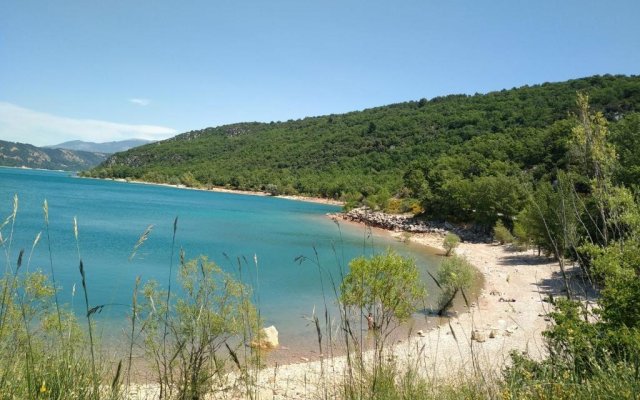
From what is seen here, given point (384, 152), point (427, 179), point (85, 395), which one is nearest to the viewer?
point (85, 395)

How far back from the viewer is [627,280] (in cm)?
676

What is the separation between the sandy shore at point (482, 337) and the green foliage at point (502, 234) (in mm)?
3035

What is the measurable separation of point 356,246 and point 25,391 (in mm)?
35419

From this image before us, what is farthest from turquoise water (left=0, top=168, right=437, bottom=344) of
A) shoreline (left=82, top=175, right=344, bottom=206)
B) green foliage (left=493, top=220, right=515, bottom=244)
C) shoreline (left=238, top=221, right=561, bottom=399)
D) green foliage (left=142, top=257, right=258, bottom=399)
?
shoreline (left=82, top=175, right=344, bottom=206)

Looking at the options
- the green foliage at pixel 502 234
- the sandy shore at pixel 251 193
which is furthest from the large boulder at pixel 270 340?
the sandy shore at pixel 251 193

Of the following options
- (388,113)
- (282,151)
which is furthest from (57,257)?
(388,113)

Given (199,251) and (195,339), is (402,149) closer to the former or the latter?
(199,251)

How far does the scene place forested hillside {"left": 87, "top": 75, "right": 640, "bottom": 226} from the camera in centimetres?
4669

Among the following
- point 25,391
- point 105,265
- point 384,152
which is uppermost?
point 384,152

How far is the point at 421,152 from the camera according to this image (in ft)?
324

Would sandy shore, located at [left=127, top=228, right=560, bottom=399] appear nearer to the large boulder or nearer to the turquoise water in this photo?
the large boulder

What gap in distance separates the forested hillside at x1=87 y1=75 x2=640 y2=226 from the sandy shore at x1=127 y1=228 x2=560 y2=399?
326cm

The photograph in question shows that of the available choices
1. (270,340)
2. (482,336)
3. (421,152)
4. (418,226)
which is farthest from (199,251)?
(421,152)

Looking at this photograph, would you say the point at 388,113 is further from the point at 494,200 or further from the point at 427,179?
the point at 494,200
